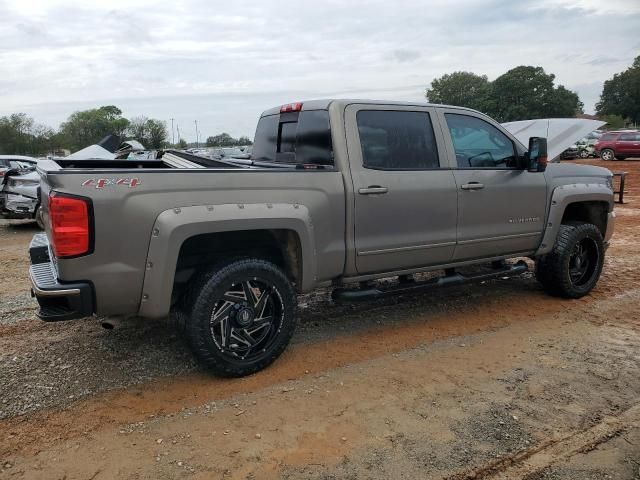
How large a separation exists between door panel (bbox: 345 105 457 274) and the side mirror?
95cm

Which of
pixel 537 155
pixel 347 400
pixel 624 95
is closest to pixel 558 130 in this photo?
pixel 537 155

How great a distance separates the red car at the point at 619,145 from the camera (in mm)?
26766

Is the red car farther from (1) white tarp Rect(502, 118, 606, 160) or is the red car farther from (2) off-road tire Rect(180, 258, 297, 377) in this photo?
(2) off-road tire Rect(180, 258, 297, 377)

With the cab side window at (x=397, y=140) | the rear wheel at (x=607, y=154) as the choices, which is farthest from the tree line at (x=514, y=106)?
the cab side window at (x=397, y=140)

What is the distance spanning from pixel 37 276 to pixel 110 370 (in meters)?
0.89

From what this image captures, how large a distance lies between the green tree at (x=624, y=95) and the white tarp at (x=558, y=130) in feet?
213

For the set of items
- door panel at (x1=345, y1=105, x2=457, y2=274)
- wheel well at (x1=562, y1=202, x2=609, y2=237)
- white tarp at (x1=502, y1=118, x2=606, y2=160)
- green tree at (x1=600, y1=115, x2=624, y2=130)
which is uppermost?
green tree at (x1=600, y1=115, x2=624, y2=130)

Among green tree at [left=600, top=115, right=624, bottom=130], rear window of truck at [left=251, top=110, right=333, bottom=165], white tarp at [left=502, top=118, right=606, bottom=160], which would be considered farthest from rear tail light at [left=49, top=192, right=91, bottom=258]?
green tree at [left=600, top=115, right=624, bottom=130]

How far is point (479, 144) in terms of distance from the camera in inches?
197

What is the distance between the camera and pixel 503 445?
300 cm

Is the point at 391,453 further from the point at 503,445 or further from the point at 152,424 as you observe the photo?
the point at 152,424

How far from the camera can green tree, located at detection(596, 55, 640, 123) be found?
6524cm

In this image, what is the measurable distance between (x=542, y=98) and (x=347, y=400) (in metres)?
65.3

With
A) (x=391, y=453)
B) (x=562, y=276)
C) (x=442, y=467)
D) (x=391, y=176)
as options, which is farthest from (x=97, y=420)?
(x=562, y=276)
